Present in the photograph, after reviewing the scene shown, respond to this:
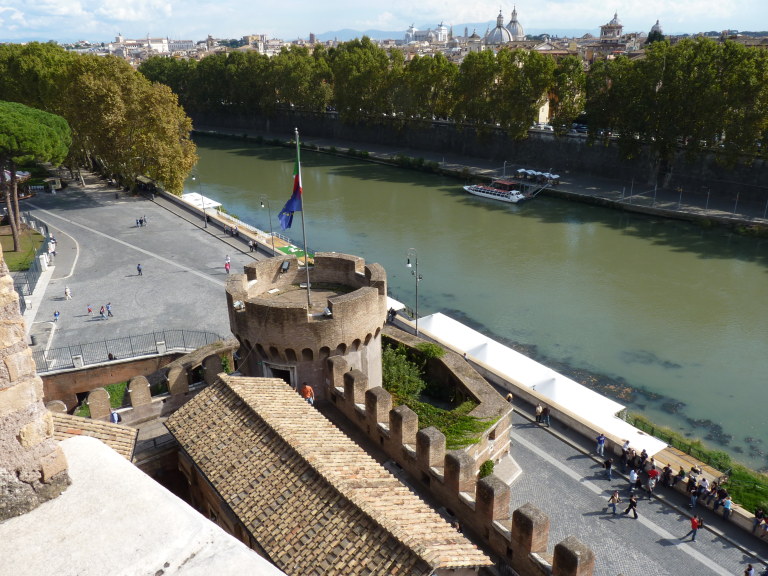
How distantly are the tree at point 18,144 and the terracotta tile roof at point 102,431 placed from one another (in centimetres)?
2663

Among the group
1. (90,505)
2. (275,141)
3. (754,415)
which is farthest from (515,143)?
(90,505)

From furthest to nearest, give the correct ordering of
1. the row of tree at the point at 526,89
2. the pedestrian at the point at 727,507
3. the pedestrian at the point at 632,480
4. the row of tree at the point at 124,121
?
1. the row of tree at the point at 124,121
2. the row of tree at the point at 526,89
3. the pedestrian at the point at 632,480
4. the pedestrian at the point at 727,507

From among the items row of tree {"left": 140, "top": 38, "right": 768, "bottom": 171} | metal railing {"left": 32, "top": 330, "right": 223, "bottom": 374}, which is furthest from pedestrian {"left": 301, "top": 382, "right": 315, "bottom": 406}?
row of tree {"left": 140, "top": 38, "right": 768, "bottom": 171}

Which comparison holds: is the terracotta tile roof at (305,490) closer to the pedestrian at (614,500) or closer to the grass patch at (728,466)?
the pedestrian at (614,500)

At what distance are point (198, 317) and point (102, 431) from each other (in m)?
16.1

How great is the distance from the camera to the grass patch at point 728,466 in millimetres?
16766

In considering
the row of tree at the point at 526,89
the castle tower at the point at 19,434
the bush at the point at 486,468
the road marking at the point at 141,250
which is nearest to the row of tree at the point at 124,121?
the road marking at the point at 141,250

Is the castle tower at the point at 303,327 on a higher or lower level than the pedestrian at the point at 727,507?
higher

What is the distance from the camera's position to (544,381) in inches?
829

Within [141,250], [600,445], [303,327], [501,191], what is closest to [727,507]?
[600,445]

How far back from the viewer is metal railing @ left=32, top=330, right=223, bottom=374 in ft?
72.2

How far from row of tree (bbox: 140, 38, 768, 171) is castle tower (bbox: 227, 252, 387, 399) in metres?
37.3

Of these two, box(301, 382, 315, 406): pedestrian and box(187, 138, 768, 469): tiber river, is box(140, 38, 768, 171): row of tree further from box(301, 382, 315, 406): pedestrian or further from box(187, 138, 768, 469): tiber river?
box(301, 382, 315, 406): pedestrian

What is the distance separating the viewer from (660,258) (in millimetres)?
37875
